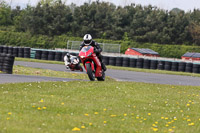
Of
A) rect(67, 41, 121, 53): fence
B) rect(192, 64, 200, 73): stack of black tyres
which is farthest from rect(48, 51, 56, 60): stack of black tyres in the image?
rect(67, 41, 121, 53): fence

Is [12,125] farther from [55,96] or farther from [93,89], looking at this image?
[93,89]

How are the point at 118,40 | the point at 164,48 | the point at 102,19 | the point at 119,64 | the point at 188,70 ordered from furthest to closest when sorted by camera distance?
1. the point at 102,19
2. the point at 118,40
3. the point at 164,48
4. the point at 119,64
5. the point at 188,70

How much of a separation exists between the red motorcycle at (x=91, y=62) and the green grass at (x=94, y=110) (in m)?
2.52

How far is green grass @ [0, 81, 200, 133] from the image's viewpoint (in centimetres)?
724

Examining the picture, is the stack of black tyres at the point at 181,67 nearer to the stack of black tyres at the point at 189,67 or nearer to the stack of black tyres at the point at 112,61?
the stack of black tyres at the point at 189,67

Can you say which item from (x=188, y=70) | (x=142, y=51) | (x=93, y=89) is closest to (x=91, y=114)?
(x=93, y=89)

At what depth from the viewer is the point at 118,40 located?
66.3 meters

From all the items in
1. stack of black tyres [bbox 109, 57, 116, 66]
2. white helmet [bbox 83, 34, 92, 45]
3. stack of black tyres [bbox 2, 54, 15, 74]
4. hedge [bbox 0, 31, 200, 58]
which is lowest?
hedge [bbox 0, 31, 200, 58]

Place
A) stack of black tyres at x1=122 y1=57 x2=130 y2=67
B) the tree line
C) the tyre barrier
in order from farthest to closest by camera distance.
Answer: the tree line < stack of black tyres at x1=122 y1=57 x2=130 y2=67 < the tyre barrier

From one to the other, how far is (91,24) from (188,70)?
1544 inches

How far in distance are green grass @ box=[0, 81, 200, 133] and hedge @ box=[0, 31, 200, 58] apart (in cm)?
4901

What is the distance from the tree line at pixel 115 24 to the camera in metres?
66.5

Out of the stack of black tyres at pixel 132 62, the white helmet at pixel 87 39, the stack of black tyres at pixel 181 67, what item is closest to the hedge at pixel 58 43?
the stack of black tyres at pixel 132 62

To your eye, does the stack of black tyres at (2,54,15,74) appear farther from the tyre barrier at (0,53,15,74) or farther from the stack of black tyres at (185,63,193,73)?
the stack of black tyres at (185,63,193,73)
